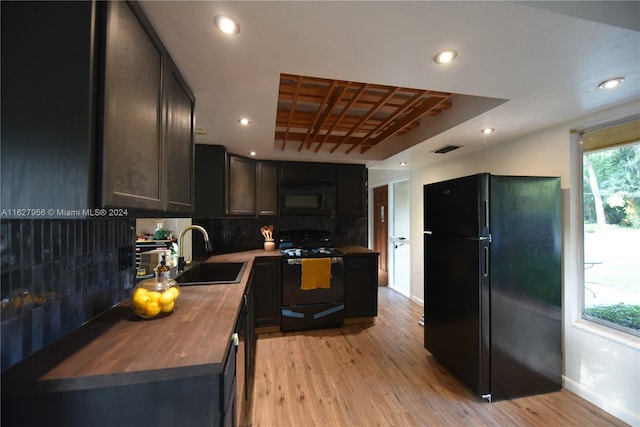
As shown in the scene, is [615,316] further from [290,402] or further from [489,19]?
[290,402]

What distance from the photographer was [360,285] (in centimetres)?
340

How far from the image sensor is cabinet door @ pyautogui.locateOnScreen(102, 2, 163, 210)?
2.58 ft

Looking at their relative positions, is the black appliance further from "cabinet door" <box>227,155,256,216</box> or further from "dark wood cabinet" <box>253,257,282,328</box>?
"cabinet door" <box>227,155,256,216</box>

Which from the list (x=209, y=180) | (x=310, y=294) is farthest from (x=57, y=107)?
(x=310, y=294)

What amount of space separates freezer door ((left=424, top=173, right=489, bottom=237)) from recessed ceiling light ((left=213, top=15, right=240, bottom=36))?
1858 mm

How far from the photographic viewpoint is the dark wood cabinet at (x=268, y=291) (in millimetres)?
3066

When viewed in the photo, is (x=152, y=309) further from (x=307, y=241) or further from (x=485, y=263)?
(x=307, y=241)

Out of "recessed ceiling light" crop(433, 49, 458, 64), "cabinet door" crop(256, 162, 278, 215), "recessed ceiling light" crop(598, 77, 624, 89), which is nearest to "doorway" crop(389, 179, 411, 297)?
"cabinet door" crop(256, 162, 278, 215)

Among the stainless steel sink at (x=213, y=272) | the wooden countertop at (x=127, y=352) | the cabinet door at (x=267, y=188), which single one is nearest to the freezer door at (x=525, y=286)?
the wooden countertop at (x=127, y=352)

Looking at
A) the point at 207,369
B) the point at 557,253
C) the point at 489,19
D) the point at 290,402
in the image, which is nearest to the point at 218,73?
the point at 489,19

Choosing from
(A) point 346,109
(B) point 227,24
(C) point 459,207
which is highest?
(A) point 346,109

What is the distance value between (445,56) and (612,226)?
1951mm

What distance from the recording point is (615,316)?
198cm

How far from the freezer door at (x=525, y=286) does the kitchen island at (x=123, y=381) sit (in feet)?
6.49
